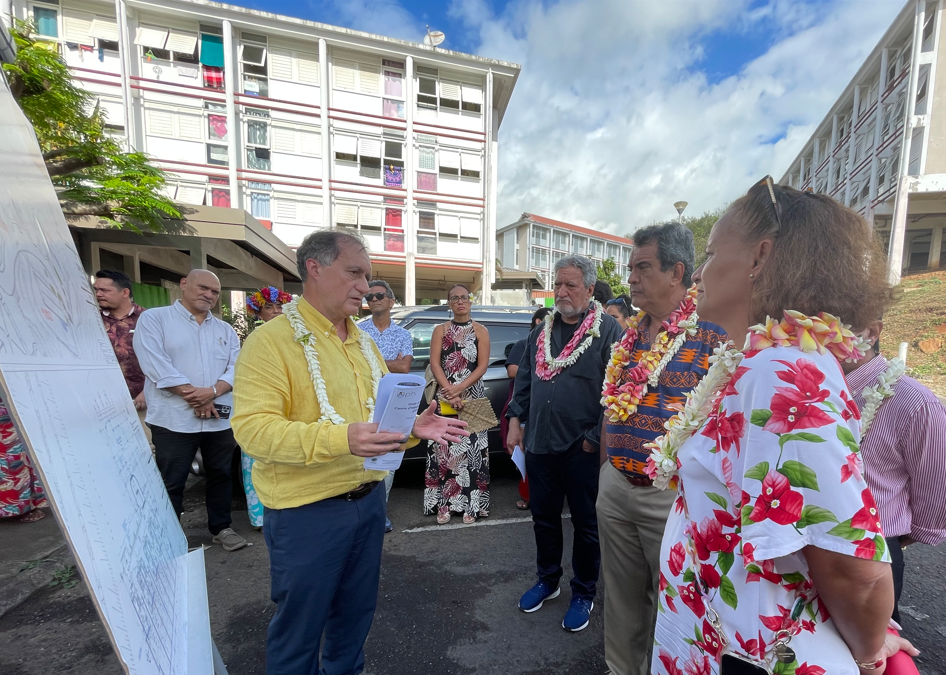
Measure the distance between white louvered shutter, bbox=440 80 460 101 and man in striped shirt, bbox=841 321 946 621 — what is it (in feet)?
68.7

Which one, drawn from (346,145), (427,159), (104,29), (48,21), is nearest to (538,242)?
(427,159)

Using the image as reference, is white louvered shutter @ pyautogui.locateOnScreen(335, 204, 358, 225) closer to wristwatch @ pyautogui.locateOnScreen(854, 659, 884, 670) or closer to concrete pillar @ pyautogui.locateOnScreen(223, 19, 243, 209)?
concrete pillar @ pyautogui.locateOnScreen(223, 19, 243, 209)

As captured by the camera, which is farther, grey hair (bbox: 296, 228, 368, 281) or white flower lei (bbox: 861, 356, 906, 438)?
grey hair (bbox: 296, 228, 368, 281)

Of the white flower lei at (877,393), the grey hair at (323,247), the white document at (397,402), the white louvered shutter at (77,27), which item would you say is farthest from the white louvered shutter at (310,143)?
the white flower lei at (877,393)

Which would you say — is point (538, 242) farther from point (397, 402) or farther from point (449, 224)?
point (397, 402)

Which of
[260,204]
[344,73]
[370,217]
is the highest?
[344,73]

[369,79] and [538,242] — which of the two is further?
[538,242]

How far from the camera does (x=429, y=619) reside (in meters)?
2.48

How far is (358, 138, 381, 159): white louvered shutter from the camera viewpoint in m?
18.3

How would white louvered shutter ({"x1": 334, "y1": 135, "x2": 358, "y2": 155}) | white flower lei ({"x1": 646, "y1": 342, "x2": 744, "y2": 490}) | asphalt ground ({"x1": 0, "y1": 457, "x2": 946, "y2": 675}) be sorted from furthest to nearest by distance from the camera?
white louvered shutter ({"x1": 334, "y1": 135, "x2": 358, "y2": 155}), asphalt ground ({"x1": 0, "y1": 457, "x2": 946, "y2": 675}), white flower lei ({"x1": 646, "y1": 342, "x2": 744, "y2": 490})

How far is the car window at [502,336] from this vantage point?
4797mm

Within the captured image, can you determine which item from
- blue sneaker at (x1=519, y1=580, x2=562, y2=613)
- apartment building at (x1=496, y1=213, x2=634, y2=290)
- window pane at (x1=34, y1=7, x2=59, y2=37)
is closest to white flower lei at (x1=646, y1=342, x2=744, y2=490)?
blue sneaker at (x1=519, y1=580, x2=562, y2=613)

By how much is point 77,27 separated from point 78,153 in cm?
1655

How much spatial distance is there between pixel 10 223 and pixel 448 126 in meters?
20.4
